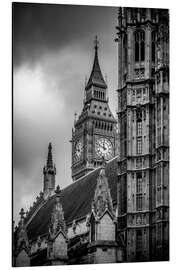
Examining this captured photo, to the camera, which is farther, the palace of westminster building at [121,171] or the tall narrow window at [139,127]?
the tall narrow window at [139,127]

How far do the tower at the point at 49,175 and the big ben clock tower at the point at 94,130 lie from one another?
57 cm

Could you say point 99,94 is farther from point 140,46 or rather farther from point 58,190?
point 58,190

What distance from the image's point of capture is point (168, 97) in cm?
1300

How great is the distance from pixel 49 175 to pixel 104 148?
179cm

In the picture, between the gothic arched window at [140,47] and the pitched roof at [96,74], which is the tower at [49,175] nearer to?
the pitched roof at [96,74]

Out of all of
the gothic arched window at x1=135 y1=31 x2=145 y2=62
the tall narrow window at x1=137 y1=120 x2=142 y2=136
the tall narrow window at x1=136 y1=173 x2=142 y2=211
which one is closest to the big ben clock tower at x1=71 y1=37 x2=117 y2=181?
the tall narrow window at x1=137 y1=120 x2=142 y2=136

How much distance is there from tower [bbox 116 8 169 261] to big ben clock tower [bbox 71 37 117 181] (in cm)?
26

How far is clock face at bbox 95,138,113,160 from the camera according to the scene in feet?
44.7

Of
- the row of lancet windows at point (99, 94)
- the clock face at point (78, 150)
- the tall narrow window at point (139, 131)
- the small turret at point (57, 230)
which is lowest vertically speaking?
the small turret at point (57, 230)

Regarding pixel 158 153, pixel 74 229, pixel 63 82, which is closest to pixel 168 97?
pixel 158 153

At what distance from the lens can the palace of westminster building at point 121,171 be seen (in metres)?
12.7

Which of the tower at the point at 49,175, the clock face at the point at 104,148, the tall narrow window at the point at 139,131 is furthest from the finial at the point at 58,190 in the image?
the tall narrow window at the point at 139,131

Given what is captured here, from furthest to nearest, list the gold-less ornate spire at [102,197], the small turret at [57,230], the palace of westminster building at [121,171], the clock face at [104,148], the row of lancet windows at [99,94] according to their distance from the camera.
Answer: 1. the clock face at [104,148]
2. the gold-less ornate spire at [102,197]
3. the row of lancet windows at [99,94]
4. the small turret at [57,230]
5. the palace of westminster building at [121,171]

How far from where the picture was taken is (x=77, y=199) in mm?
13320
